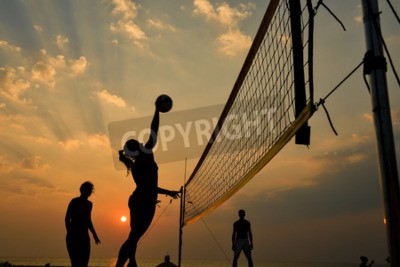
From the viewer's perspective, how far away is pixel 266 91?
5570mm

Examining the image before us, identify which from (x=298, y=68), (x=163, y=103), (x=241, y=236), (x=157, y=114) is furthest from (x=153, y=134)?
(x=241, y=236)

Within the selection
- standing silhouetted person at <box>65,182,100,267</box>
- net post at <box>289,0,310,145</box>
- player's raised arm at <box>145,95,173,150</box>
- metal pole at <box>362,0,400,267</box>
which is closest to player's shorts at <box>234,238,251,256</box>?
standing silhouetted person at <box>65,182,100,267</box>

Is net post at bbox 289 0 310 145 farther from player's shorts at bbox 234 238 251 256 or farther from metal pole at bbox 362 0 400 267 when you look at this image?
player's shorts at bbox 234 238 251 256

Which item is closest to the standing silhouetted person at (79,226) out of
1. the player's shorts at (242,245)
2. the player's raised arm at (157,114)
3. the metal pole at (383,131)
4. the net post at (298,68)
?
the player's raised arm at (157,114)

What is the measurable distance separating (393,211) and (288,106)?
5.95 feet

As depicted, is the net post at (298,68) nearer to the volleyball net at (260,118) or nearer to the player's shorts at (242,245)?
the volleyball net at (260,118)

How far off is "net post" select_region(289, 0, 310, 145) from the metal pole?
32.2 inches

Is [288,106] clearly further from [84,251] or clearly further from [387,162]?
[84,251]

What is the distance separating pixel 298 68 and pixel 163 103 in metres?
1.60

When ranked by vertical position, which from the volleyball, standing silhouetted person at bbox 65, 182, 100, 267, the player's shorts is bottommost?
the player's shorts

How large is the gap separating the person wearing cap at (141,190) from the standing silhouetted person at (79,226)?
1.47 metres

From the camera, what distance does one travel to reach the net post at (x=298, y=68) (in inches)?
130

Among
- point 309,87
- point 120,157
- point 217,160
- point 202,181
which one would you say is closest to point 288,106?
point 309,87

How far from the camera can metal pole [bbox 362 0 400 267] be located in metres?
2.25
